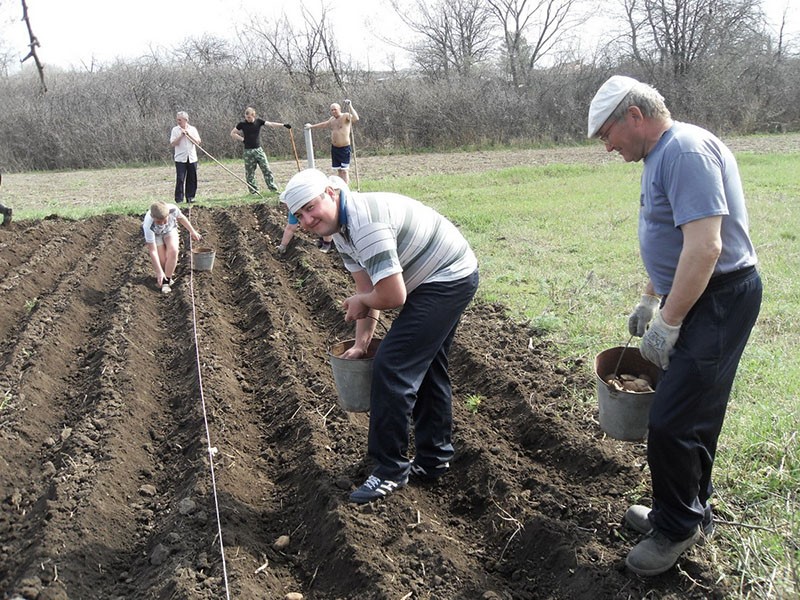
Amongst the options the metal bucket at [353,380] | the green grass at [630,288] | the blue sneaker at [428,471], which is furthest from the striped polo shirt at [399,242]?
the green grass at [630,288]

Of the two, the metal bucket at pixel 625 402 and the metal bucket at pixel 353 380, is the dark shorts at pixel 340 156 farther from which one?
the metal bucket at pixel 625 402

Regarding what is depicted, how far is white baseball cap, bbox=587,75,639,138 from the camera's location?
262 centimetres

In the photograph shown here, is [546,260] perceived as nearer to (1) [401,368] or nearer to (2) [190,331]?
(2) [190,331]

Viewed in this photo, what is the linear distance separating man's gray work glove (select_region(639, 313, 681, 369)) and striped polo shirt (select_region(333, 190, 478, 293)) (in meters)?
1.05

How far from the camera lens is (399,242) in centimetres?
335

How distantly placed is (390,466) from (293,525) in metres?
0.63

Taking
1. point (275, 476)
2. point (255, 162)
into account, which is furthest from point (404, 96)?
point (275, 476)

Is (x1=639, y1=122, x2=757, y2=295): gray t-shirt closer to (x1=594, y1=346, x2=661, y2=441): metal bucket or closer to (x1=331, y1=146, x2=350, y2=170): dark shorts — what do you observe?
(x1=594, y1=346, x2=661, y2=441): metal bucket

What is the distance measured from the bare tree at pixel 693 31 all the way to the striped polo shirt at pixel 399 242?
96.8 ft

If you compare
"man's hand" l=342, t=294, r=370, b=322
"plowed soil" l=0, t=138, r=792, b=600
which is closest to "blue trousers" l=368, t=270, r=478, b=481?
"man's hand" l=342, t=294, r=370, b=322

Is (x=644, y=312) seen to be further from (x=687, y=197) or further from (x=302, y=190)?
(x=302, y=190)

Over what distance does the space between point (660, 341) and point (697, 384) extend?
205 millimetres

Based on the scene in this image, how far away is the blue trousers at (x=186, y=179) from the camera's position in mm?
13242

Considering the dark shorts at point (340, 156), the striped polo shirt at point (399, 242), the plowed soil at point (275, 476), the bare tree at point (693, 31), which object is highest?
the bare tree at point (693, 31)
